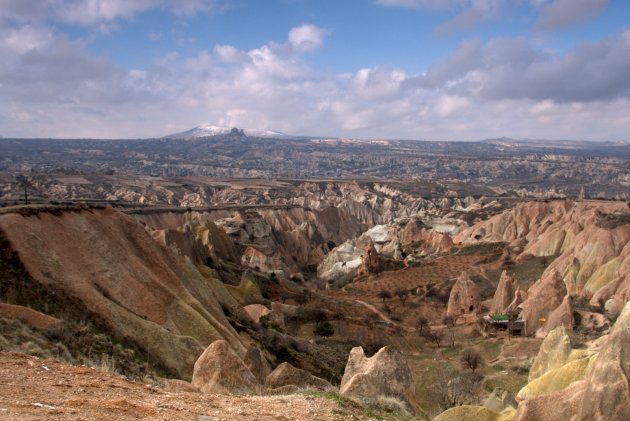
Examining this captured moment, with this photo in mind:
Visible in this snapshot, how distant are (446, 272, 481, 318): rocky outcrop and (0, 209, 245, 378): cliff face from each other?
29.3 metres

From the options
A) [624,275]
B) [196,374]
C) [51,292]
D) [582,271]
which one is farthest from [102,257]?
[582,271]

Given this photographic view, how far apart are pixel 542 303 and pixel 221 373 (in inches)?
Result: 1340

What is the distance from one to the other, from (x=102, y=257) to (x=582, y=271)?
48.0m

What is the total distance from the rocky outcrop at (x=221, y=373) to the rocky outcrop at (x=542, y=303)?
32082 mm

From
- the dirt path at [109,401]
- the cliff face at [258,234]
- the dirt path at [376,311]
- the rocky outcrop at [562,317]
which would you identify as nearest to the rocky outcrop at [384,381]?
the dirt path at [109,401]

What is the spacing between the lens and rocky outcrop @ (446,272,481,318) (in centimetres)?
5466

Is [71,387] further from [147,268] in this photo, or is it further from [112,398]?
[147,268]

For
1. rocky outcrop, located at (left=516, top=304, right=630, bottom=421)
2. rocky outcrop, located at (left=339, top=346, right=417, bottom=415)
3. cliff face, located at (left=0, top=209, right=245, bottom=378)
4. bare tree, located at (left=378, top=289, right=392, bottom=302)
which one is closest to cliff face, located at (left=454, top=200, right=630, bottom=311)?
bare tree, located at (left=378, top=289, right=392, bottom=302)

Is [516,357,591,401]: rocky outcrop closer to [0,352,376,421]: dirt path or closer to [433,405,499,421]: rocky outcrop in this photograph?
[433,405,499,421]: rocky outcrop

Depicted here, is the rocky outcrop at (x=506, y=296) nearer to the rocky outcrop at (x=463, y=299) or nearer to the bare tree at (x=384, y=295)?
the rocky outcrop at (x=463, y=299)

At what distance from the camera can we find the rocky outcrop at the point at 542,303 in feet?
145

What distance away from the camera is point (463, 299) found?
5519cm

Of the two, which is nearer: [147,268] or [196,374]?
[196,374]

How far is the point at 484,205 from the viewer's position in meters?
142
